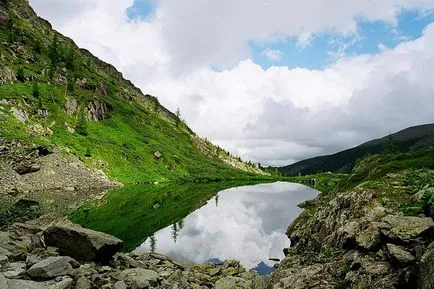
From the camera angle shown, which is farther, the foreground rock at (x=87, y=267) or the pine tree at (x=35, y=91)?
the pine tree at (x=35, y=91)

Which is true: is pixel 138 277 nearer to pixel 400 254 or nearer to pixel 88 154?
pixel 400 254

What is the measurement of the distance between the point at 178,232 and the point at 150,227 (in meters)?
4.61

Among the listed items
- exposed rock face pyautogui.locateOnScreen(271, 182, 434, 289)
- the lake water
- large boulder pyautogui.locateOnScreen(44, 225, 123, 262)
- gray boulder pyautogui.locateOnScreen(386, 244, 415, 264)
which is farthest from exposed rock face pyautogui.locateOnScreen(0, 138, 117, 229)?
gray boulder pyautogui.locateOnScreen(386, 244, 415, 264)

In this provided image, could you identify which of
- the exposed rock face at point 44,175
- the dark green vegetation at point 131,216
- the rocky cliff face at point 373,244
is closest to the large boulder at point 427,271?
the rocky cliff face at point 373,244

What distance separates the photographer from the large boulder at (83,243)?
106ft

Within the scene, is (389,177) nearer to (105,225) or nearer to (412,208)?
(412,208)

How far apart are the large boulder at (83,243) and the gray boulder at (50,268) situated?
3.32 m

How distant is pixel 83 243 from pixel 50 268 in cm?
497

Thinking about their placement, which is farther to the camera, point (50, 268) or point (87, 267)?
point (87, 267)

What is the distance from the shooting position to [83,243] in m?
32.5

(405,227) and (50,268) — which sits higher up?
(405,227)

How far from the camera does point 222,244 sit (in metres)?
56.3

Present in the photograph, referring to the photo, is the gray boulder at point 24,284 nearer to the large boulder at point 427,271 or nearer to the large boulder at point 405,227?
the large boulder at point 405,227

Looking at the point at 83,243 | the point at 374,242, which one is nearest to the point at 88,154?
the point at 83,243
